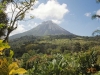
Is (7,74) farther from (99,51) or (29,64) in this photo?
(29,64)

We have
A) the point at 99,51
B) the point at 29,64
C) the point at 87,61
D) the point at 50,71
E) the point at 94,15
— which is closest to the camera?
the point at 50,71

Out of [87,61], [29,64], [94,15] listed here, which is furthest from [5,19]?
[87,61]

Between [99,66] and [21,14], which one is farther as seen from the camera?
[21,14]

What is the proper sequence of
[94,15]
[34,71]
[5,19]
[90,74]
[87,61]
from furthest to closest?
1. [5,19]
2. [94,15]
3. [87,61]
4. [90,74]
5. [34,71]

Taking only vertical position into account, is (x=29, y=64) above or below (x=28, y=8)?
below

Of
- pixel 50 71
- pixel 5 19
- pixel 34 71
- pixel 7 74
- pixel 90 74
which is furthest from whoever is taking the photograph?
pixel 5 19

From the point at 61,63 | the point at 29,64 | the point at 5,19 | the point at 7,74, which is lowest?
the point at 29,64

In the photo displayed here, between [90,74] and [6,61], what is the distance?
12.5 metres

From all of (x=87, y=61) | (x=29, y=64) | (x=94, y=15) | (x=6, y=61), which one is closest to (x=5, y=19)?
(x=29, y=64)

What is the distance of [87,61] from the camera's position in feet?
46.0

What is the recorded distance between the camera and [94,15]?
1677 cm

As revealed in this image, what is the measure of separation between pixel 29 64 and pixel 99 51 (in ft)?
20.9

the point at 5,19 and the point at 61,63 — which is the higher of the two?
the point at 5,19

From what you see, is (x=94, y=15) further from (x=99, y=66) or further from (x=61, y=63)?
(x=61, y=63)
